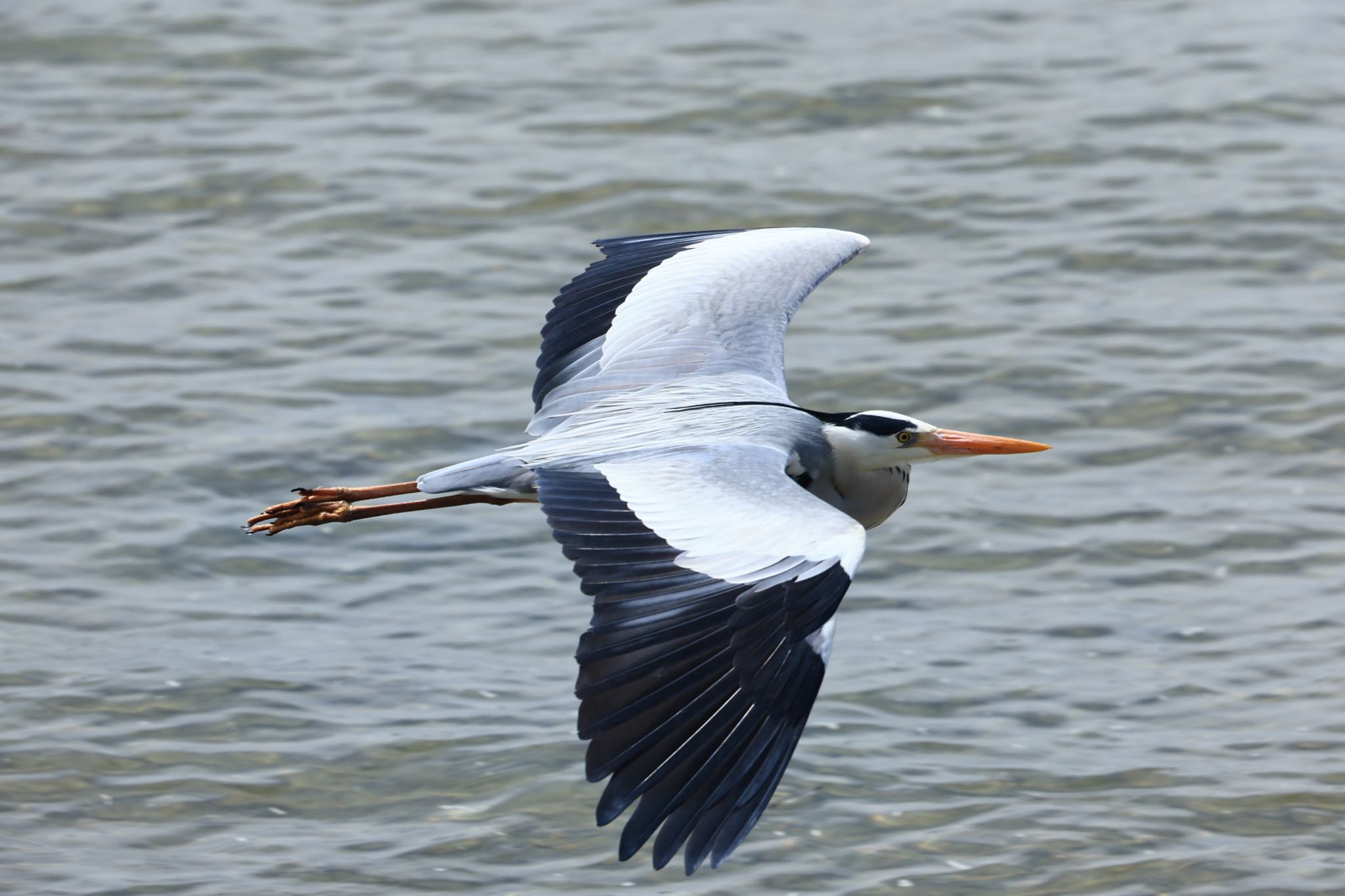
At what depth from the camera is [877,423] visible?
22.9ft

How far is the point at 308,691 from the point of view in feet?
26.8

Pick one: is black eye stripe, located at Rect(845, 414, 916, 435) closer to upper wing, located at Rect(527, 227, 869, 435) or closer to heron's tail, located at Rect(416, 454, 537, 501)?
upper wing, located at Rect(527, 227, 869, 435)

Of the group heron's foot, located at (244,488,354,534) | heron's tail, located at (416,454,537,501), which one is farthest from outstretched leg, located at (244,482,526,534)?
heron's tail, located at (416,454,537,501)

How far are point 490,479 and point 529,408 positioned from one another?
13.4 ft

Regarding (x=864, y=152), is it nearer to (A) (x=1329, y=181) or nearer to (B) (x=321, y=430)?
(A) (x=1329, y=181)

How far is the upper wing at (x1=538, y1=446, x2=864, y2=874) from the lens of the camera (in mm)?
4984

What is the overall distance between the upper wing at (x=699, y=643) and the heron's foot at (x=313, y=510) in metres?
1.67

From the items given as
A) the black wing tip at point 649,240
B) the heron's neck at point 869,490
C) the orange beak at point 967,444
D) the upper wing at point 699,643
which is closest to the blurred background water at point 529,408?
the heron's neck at point 869,490

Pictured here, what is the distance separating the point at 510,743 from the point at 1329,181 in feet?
25.7

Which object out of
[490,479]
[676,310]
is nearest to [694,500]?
[490,479]

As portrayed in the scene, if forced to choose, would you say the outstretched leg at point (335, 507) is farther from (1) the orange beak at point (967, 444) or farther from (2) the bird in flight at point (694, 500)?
(1) the orange beak at point (967, 444)

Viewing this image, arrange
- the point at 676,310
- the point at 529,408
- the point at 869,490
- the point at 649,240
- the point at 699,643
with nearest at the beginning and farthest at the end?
the point at 699,643 → the point at 869,490 → the point at 676,310 → the point at 649,240 → the point at 529,408

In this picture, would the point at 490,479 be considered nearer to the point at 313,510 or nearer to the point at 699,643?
the point at 313,510

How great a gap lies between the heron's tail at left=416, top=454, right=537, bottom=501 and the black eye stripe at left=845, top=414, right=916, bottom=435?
1.22 metres
